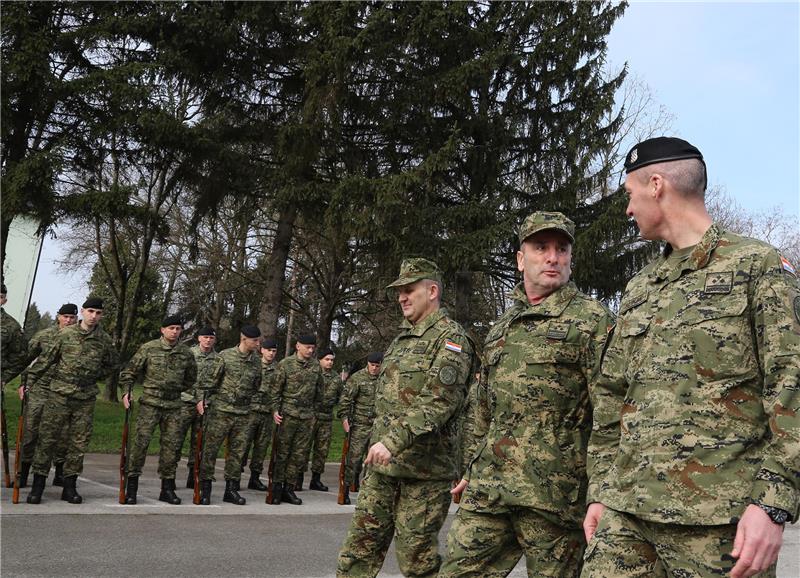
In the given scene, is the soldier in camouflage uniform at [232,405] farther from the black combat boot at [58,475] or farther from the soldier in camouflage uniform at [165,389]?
the black combat boot at [58,475]

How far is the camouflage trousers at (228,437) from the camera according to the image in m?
12.2

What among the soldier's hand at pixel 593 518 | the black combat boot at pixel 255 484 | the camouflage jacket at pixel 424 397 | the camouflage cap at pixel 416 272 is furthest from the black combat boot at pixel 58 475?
the soldier's hand at pixel 593 518

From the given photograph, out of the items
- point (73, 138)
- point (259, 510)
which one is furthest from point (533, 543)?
point (73, 138)

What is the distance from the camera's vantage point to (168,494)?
11445 millimetres

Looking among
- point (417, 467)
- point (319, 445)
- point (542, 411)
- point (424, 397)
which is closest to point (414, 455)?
point (417, 467)

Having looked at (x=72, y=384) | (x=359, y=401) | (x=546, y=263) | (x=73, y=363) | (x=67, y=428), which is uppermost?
(x=546, y=263)

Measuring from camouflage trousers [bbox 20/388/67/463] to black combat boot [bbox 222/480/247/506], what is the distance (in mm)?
2117

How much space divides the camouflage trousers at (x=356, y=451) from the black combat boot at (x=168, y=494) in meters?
3.56

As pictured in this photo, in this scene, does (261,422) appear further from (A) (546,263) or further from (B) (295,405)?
(A) (546,263)

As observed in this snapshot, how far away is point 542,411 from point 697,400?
1.54 m

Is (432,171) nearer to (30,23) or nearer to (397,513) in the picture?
(30,23)

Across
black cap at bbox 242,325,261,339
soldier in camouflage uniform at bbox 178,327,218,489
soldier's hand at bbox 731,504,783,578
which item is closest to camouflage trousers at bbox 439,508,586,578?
soldier's hand at bbox 731,504,783,578

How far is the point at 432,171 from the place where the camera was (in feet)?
58.0

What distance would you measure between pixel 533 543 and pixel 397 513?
1435mm
